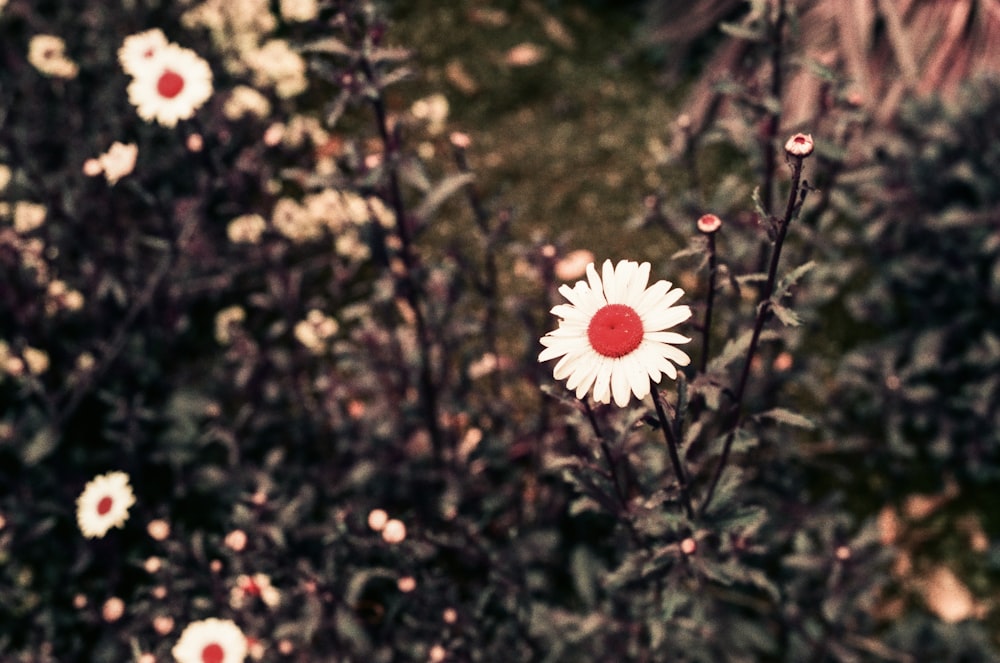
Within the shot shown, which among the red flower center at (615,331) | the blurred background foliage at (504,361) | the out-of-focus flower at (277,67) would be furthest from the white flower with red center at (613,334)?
the out-of-focus flower at (277,67)

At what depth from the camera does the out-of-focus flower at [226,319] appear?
9.71 ft

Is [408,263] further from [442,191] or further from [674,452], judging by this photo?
[674,452]

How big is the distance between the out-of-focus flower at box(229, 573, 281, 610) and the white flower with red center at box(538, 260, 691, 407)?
3.17ft

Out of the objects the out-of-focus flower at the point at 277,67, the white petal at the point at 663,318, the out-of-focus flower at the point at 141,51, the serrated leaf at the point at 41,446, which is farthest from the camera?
the out-of-focus flower at the point at 277,67

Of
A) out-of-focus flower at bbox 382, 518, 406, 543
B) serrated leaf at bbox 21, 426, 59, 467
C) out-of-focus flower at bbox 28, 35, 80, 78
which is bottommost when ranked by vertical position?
serrated leaf at bbox 21, 426, 59, 467

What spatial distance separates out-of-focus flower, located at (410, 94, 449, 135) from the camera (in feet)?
11.2

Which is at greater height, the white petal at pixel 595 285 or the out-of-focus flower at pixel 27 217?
the out-of-focus flower at pixel 27 217

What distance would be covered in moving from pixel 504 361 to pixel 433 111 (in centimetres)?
115

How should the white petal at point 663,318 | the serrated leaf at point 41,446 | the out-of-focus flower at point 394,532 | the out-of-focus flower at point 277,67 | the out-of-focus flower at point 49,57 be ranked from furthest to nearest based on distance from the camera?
the out-of-focus flower at point 277,67 < the out-of-focus flower at point 49,57 < the serrated leaf at point 41,446 < the out-of-focus flower at point 394,532 < the white petal at point 663,318

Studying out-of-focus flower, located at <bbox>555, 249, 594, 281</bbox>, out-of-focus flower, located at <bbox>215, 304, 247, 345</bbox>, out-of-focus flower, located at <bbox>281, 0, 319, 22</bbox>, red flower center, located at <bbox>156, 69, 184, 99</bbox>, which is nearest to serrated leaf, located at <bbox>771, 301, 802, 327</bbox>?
out-of-focus flower, located at <bbox>555, 249, 594, 281</bbox>

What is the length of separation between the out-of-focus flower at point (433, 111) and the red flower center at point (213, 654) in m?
2.05

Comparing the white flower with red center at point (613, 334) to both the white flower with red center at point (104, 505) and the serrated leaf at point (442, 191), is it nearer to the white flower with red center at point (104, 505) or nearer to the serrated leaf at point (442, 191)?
the serrated leaf at point (442, 191)

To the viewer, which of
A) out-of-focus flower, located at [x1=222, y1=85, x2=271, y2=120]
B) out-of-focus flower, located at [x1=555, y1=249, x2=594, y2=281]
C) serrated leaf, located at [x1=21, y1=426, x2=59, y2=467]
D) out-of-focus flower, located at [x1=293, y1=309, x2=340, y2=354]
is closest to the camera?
out-of-focus flower, located at [x1=555, y1=249, x2=594, y2=281]

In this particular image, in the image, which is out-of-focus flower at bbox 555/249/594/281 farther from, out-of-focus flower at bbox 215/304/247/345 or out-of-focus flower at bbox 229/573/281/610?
out-of-focus flower at bbox 215/304/247/345
